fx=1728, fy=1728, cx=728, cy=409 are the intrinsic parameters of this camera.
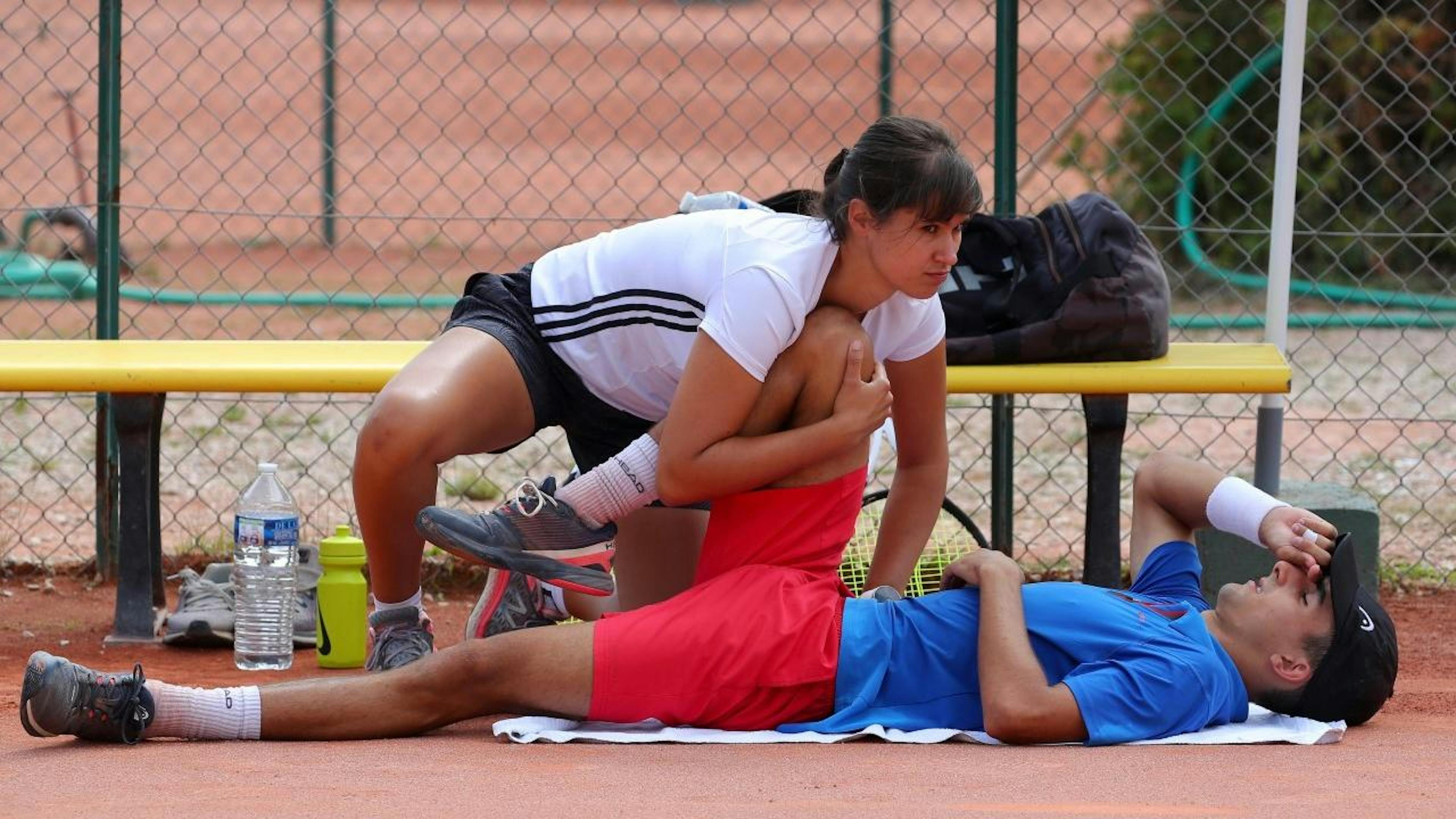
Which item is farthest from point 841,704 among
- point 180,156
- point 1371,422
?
point 180,156

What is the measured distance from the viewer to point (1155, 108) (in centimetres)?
1073

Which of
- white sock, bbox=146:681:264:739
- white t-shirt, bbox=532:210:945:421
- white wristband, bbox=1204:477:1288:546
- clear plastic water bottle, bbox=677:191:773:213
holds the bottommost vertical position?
white sock, bbox=146:681:264:739

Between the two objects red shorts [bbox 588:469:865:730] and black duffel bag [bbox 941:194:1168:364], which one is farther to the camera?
black duffel bag [bbox 941:194:1168:364]

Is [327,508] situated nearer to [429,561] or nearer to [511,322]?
[429,561]

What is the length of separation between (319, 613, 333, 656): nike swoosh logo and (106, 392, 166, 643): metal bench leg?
488mm

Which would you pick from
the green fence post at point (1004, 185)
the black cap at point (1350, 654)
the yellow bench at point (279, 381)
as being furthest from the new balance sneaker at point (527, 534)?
the green fence post at point (1004, 185)

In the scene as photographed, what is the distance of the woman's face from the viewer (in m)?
3.17

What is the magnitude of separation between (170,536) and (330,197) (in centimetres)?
346

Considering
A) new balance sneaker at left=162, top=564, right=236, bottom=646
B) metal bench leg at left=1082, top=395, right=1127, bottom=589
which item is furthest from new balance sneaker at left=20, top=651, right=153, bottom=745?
metal bench leg at left=1082, top=395, right=1127, bottom=589

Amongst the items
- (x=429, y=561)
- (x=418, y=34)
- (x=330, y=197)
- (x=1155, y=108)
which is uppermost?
(x=418, y=34)

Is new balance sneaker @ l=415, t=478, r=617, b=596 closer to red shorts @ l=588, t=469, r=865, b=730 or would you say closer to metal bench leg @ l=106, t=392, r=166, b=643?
red shorts @ l=588, t=469, r=865, b=730

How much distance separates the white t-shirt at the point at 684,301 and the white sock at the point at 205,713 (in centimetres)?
94

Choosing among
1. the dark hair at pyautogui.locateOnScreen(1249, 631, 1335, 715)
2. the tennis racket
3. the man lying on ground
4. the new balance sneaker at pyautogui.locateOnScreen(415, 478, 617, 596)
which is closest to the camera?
the man lying on ground

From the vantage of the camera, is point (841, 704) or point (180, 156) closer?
point (841, 704)
